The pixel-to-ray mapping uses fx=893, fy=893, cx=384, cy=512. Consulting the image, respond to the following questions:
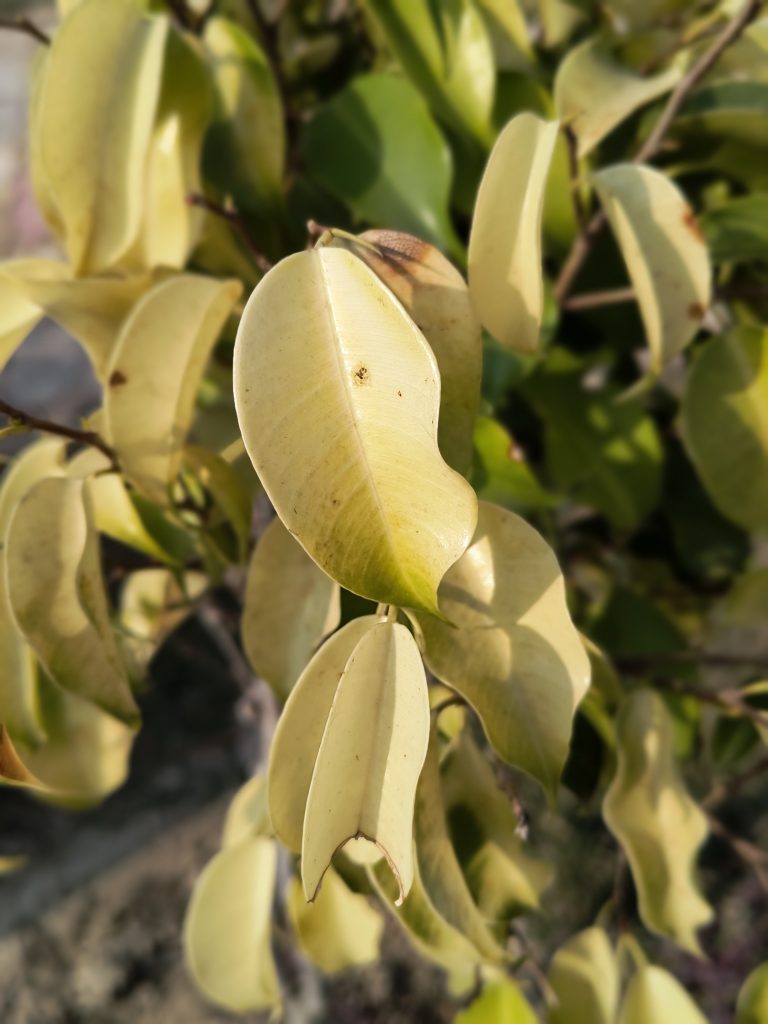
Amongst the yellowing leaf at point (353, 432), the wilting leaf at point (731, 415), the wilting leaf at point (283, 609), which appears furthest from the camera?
the wilting leaf at point (731, 415)

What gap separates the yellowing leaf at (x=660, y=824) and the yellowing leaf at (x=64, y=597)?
234 mm

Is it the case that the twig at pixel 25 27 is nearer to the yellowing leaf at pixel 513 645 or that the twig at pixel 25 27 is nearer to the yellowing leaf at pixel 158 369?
the yellowing leaf at pixel 158 369

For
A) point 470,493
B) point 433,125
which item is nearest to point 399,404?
point 470,493

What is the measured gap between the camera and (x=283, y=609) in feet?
1.20

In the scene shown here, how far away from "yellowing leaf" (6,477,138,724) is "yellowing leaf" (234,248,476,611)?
0.13 meters

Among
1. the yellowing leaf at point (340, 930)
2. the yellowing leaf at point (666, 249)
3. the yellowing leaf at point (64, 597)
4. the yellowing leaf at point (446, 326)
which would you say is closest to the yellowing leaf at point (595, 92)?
the yellowing leaf at point (666, 249)

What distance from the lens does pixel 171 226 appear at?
0.45 meters

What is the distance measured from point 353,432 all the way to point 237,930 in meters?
0.39

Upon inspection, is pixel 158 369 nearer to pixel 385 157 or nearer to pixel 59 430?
pixel 59 430

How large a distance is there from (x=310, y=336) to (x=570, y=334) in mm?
445

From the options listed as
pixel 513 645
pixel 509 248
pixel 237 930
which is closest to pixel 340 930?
pixel 237 930

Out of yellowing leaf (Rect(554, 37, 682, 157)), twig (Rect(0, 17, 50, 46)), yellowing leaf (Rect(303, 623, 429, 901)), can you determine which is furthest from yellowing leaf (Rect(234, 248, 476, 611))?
twig (Rect(0, 17, 50, 46))

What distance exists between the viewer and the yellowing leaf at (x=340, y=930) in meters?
0.50

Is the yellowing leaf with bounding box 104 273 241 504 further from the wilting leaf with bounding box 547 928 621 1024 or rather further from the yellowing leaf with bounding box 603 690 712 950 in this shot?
the wilting leaf with bounding box 547 928 621 1024
